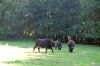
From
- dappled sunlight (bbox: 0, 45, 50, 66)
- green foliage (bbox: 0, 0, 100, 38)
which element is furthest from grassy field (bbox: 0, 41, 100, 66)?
green foliage (bbox: 0, 0, 100, 38)

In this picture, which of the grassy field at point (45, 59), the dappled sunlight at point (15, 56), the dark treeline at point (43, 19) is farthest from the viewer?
the dark treeline at point (43, 19)

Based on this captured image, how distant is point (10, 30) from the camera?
6359 centimetres

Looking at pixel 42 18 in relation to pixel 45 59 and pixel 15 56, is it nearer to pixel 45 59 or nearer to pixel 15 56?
pixel 15 56

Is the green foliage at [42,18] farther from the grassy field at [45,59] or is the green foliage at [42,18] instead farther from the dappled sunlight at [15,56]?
the dappled sunlight at [15,56]

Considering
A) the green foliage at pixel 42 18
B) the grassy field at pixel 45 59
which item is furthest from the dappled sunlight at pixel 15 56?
the green foliage at pixel 42 18

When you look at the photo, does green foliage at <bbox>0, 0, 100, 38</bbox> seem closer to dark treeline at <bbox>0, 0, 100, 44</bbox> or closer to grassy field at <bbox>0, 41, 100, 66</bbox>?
dark treeline at <bbox>0, 0, 100, 44</bbox>

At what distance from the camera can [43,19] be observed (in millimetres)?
63531

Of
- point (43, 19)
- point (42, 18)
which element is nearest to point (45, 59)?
point (43, 19)

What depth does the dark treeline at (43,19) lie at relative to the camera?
59.2 metres

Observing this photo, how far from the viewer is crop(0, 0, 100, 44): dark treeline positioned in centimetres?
5919

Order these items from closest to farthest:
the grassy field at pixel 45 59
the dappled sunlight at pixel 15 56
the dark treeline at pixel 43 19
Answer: the grassy field at pixel 45 59 → the dappled sunlight at pixel 15 56 → the dark treeline at pixel 43 19

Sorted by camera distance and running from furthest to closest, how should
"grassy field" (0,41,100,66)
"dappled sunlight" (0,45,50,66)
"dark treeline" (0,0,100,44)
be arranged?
"dark treeline" (0,0,100,44)
"dappled sunlight" (0,45,50,66)
"grassy field" (0,41,100,66)

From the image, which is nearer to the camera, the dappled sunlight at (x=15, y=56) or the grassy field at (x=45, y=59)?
the grassy field at (x=45, y=59)

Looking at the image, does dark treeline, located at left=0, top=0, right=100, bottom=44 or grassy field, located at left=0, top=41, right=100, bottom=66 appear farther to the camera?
dark treeline, located at left=0, top=0, right=100, bottom=44
